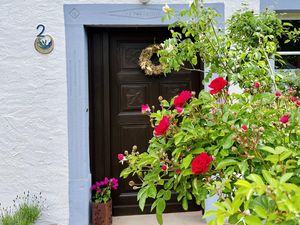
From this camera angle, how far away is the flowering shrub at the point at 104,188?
3.63 meters

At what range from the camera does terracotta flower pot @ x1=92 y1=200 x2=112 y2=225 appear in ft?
11.6

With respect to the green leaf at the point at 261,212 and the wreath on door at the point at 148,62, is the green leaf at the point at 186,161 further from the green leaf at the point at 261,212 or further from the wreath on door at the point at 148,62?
the wreath on door at the point at 148,62

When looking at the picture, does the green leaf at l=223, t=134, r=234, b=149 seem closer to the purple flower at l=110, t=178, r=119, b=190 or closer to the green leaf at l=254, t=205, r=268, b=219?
the green leaf at l=254, t=205, r=268, b=219

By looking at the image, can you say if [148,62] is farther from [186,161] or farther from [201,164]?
[201,164]

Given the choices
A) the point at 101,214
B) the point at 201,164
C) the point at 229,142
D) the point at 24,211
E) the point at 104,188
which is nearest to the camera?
the point at 201,164

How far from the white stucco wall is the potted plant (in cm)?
30

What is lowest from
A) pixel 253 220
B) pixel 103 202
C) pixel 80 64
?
pixel 103 202

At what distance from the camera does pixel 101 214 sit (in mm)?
3547

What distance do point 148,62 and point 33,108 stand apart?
1.33 m

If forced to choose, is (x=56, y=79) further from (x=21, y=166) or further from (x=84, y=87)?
(x=21, y=166)

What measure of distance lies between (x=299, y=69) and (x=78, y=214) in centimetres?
290

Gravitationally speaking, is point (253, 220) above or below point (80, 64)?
below

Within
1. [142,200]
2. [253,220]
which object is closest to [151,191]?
[142,200]

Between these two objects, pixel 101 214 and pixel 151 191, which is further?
pixel 101 214
